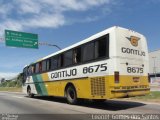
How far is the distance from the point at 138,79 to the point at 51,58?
740 centimetres

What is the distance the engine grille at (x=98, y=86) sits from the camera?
13302 millimetres

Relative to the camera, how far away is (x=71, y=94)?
1694 cm

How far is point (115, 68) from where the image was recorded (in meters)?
12.9

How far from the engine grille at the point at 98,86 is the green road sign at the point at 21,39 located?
20.8 m

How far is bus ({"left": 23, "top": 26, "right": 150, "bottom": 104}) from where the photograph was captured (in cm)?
1303

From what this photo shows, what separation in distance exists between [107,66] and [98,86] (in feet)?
3.67

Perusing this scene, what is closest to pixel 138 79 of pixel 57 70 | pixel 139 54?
pixel 139 54

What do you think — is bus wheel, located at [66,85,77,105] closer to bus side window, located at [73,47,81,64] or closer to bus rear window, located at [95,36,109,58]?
bus side window, located at [73,47,81,64]

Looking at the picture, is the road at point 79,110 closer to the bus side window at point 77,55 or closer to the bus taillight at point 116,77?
the bus taillight at point 116,77

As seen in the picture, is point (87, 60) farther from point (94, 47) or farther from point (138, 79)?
point (138, 79)

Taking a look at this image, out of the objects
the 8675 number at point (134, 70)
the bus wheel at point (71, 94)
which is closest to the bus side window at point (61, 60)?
the bus wheel at point (71, 94)

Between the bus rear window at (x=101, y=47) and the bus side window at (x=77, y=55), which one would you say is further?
the bus side window at (x=77, y=55)


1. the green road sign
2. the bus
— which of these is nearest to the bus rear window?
the bus

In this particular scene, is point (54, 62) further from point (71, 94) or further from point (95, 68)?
point (95, 68)
